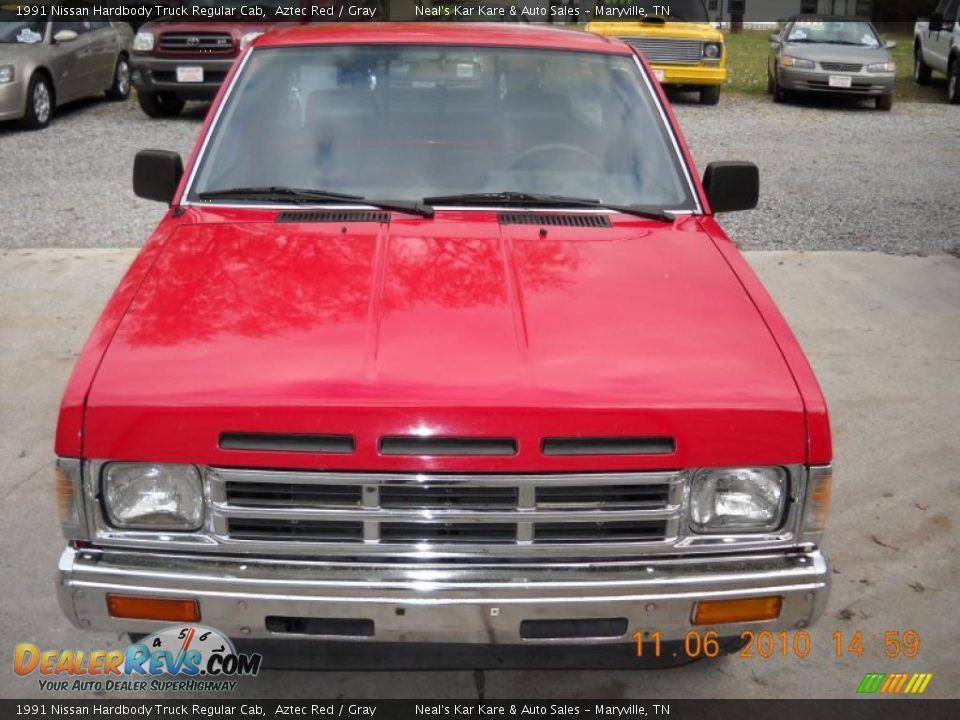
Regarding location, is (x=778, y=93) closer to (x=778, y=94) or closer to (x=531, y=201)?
(x=778, y=94)

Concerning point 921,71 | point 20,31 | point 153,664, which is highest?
point 20,31

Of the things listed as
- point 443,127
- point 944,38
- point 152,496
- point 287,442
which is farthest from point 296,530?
point 944,38

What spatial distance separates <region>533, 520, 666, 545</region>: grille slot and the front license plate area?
12.1m

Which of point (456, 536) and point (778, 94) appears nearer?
point (456, 536)

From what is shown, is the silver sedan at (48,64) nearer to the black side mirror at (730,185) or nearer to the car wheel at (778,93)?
the car wheel at (778,93)

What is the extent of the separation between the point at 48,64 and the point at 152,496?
12.0 metres

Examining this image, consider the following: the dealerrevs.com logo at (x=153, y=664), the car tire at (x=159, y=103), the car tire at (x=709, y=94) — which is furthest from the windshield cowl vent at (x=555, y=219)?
the car tire at (x=709, y=94)

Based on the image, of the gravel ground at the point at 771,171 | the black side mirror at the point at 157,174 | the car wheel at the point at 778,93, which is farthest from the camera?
the car wheel at the point at 778,93

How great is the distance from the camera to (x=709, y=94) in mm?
16344

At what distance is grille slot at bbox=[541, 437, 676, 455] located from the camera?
8.29 feet

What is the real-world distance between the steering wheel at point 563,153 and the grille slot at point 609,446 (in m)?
1.61

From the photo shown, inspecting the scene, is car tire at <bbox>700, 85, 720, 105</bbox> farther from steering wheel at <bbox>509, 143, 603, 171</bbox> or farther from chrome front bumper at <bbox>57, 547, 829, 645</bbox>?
chrome front bumper at <bbox>57, 547, 829, 645</bbox>

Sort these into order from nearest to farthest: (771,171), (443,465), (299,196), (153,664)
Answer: (443,465)
(153,664)
(299,196)
(771,171)

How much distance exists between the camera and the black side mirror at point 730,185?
4.08m
